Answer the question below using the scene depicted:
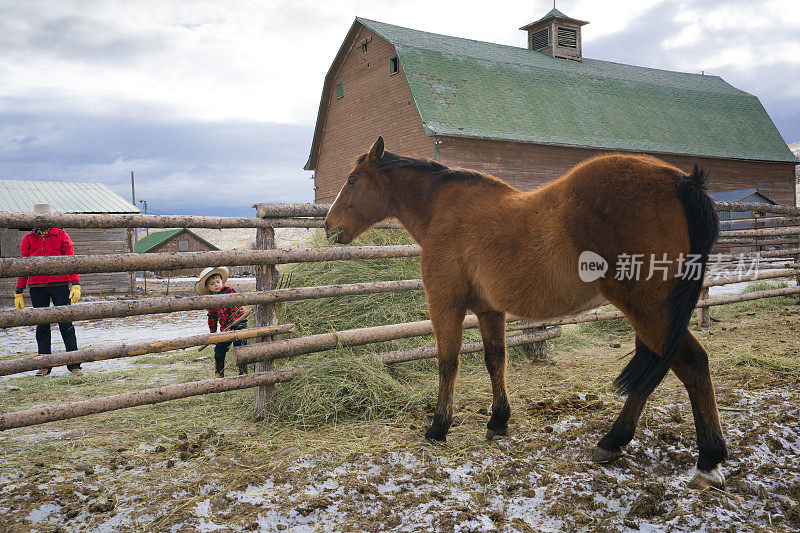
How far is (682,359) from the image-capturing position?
Answer: 2787 mm

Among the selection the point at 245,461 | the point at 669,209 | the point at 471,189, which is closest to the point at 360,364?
the point at 245,461

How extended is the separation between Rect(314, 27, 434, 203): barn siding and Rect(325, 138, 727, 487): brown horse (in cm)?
1450

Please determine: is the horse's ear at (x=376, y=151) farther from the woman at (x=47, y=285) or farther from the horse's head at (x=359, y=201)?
the woman at (x=47, y=285)

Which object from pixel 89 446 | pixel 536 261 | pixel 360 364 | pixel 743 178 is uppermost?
pixel 743 178

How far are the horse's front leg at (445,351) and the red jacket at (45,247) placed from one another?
5.25 metres

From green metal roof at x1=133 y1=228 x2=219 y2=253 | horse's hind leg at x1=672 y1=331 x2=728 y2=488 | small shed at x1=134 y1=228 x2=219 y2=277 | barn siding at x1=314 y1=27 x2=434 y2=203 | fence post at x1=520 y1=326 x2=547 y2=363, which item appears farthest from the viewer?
small shed at x1=134 y1=228 x2=219 y2=277

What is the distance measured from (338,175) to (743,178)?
18.9 meters

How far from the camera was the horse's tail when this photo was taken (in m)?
2.63

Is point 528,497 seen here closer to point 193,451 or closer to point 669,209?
point 669,209

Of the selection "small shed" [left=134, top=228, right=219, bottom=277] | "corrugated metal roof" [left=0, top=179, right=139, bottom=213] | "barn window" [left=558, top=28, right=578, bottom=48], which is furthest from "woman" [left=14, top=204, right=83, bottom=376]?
"small shed" [left=134, top=228, right=219, bottom=277]

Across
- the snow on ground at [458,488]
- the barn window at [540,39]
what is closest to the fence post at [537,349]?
the snow on ground at [458,488]

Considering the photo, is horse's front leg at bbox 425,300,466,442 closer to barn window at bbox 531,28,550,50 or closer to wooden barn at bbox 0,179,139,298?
wooden barn at bbox 0,179,139,298

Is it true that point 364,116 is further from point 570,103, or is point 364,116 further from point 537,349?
point 537,349

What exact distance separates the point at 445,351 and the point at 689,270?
153 centimetres
